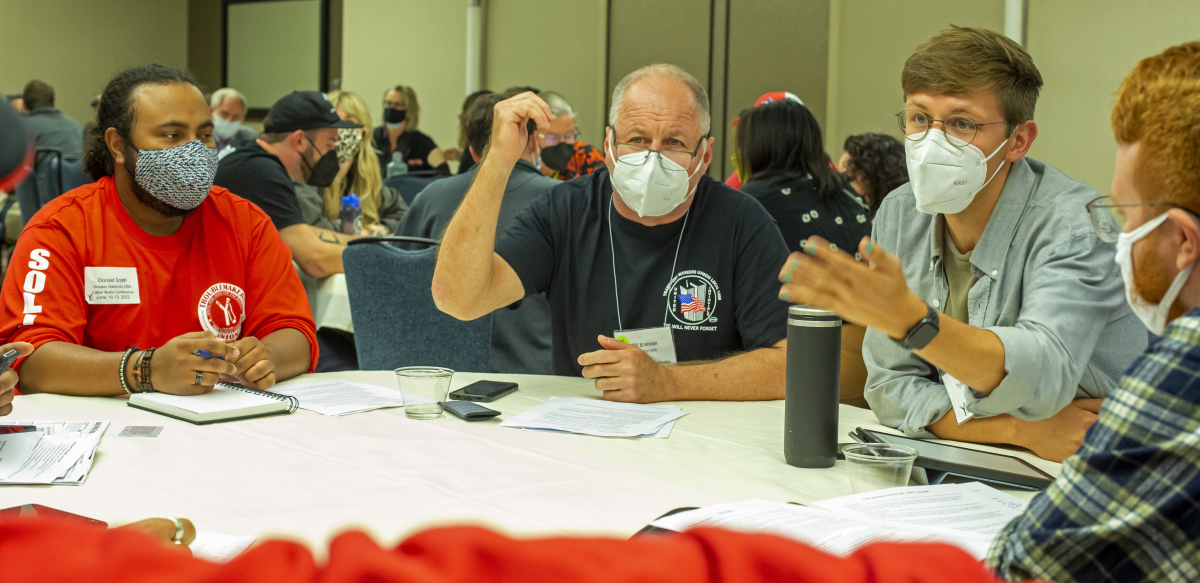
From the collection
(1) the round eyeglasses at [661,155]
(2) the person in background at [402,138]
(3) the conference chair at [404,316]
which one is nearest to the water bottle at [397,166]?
(2) the person in background at [402,138]

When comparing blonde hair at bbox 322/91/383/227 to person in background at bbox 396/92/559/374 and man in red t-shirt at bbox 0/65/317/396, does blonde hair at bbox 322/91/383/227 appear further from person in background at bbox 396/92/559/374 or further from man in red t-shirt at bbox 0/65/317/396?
man in red t-shirt at bbox 0/65/317/396

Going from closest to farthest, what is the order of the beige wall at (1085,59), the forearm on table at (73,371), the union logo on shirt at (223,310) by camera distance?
1. the forearm on table at (73,371)
2. the union logo on shirt at (223,310)
3. the beige wall at (1085,59)

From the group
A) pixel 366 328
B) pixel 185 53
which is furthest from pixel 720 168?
pixel 185 53

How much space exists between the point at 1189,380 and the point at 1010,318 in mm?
937

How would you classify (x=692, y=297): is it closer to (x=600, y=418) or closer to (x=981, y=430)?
(x=600, y=418)

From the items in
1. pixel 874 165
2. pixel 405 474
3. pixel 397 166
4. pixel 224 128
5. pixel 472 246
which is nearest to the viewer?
pixel 405 474

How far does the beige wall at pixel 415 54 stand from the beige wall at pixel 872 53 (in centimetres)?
338

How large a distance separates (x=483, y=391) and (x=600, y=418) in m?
0.30

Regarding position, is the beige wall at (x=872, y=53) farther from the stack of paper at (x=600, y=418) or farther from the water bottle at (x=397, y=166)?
the stack of paper at (x=600, y=418)

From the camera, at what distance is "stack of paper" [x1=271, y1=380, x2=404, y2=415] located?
1.73 m

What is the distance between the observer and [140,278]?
208 centimetres

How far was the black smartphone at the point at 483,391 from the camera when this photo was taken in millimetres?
1821

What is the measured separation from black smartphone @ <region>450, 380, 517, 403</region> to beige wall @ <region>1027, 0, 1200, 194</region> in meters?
4.52

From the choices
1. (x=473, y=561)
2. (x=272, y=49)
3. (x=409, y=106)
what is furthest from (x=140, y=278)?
(x=272, y=49)
